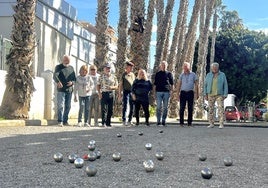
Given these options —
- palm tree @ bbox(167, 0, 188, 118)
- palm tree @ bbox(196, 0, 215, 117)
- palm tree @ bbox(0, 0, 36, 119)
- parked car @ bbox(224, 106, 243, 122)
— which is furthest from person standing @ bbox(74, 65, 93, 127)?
parked car @ bbox(224, 106, 243, 122)

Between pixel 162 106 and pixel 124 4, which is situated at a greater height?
pixel 124 4

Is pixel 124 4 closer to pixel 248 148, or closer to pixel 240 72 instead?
pixel 248 148

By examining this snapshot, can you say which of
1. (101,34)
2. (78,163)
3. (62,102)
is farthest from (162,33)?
(78,163)

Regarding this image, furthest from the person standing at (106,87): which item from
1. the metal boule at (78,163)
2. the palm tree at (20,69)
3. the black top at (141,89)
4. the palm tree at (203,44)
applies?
the palm tree at (203,44)

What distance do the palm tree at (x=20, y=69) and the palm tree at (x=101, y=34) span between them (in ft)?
15.1

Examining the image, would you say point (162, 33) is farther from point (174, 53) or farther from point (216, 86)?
point (216, 86)

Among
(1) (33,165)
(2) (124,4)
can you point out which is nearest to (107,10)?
(2) (124,4)

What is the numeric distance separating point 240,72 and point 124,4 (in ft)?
98.0

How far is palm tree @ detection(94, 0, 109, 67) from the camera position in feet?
58.2

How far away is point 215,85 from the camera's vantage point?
12477mm

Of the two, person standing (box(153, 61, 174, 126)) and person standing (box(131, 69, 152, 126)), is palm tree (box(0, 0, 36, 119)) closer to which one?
person standing (box(131, 69, 152, 126))

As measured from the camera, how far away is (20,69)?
13.3 m

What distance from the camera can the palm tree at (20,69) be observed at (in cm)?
1329

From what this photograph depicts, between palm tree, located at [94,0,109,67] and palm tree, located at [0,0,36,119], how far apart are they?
4601 mm
